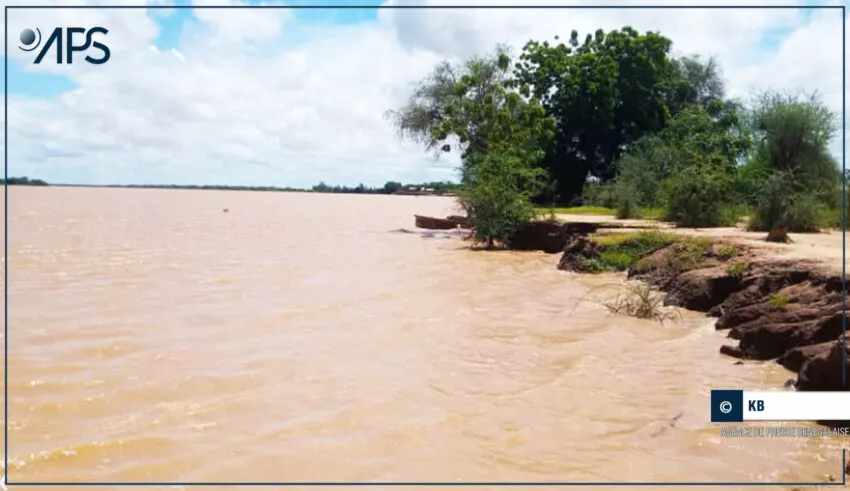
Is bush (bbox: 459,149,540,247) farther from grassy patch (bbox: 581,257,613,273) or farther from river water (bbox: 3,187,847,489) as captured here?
river water (bbox: 3,187,847,489)

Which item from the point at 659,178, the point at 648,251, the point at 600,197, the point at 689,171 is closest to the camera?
the point at 648,251

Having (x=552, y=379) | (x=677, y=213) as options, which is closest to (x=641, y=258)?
(x=677, y=213)

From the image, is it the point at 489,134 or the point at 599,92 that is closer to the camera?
the point at 489,134

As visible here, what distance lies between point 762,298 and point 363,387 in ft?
18.2

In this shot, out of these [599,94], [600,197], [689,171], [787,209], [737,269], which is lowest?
[737,269]

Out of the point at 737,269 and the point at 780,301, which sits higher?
the point at 737,269

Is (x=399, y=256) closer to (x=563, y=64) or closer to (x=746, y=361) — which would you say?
(x=746, y=361)

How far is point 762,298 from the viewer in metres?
9.10

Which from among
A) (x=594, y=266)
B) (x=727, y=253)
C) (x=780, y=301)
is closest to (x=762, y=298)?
(x=780, y=301)

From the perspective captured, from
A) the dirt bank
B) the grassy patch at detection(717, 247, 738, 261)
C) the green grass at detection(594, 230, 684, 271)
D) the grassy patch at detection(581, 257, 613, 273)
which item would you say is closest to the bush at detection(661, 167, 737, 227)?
the green grass at detection(594, 230, 684, 271)

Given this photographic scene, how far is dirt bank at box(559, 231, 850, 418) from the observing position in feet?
20.8

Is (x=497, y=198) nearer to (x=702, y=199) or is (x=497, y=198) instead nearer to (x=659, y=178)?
(x=702, y=199)

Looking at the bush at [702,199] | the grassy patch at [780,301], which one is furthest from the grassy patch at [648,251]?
the bush at [702,199]

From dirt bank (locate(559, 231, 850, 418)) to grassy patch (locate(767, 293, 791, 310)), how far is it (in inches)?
0.4
